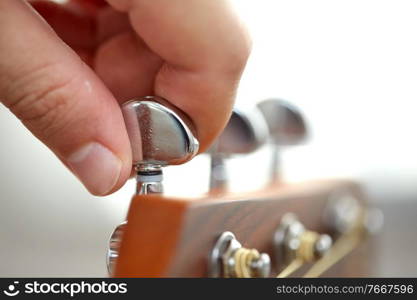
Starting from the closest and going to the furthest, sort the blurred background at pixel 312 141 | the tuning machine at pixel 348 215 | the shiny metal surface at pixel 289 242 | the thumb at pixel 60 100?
the thumb at pixel 60 100, the shiny metal surface at pixel 289 242, the tuning machine at pixel 348 215, the blurred background at pixel 312 141

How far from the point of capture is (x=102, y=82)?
603 mm

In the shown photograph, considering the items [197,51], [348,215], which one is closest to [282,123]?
[348,215]

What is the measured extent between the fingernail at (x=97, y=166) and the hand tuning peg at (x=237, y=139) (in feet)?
0.72

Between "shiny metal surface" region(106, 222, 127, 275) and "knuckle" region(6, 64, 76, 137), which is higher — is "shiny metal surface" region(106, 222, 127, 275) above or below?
below

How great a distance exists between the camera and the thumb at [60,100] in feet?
1.78

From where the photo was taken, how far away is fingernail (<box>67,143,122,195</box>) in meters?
0.58

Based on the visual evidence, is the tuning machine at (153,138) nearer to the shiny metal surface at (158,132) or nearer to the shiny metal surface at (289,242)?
the shiny metal surface at (158,132)

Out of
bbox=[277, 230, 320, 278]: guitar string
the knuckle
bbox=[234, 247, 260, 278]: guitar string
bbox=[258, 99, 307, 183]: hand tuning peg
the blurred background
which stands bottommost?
bbox=[234, 247, 260, 278]: guitar string

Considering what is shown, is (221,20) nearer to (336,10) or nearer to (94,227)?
(94,227)

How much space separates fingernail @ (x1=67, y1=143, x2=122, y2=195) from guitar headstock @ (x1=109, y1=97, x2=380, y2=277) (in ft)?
0.11

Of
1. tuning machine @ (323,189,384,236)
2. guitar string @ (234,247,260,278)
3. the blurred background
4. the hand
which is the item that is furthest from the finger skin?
the blurred background

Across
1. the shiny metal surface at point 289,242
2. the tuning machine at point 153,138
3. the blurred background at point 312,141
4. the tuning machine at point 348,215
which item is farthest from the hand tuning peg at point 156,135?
the blurred background at point 312,141

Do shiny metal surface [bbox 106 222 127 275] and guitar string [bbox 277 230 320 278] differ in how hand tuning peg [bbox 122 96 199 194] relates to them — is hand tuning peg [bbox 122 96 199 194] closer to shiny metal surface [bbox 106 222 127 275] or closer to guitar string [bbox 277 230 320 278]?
shiny metal surface [bbox 106 222 127 275]

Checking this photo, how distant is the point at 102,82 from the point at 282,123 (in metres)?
0.41
